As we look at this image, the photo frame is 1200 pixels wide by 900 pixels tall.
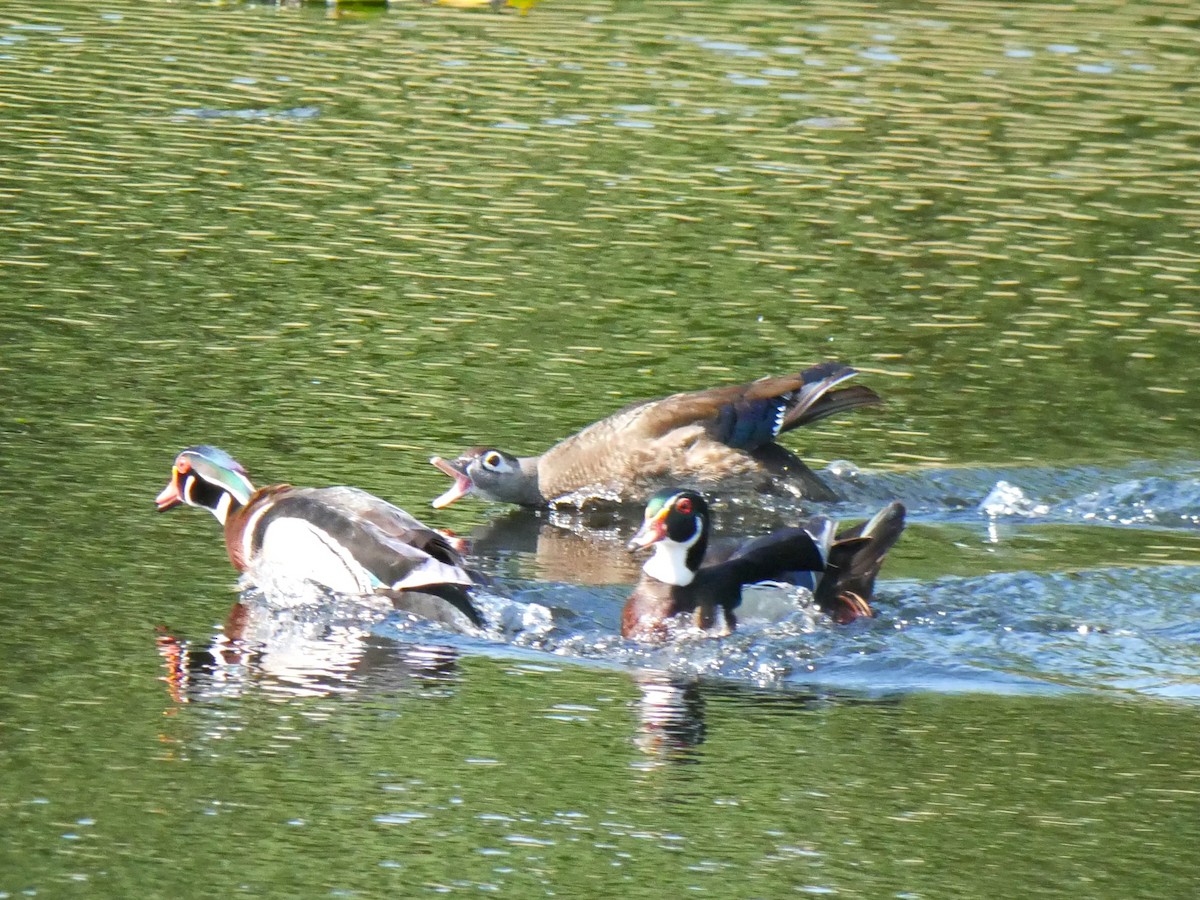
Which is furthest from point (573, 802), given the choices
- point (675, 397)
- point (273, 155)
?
point (273, 155)

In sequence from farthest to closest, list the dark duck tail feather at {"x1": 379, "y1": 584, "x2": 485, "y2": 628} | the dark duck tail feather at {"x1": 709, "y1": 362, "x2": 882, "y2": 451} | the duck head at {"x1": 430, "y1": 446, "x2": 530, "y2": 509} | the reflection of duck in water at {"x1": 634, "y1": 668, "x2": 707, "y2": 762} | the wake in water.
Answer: the dark duck tail feather at {"x1": 709, "y1": 362, "x2": 882, "y2": 451}
the duck head at {"x1": 430, "y1": 446, "x2": 530, "y2": 509}
the dark duck tail feather at {"x1": 379, "y1": 584, "x2": 485, "y2": 628}
the wake in water
the reflection of duck in water at {"x1": 634, "y1": 668, "x2": 707, "y2": 762}

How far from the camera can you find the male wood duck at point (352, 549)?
8969mm

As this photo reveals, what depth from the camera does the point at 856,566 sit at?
9.55 metres

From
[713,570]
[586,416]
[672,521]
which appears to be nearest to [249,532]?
[672,521]

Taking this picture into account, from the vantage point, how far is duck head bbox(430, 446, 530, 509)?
36.3 ft

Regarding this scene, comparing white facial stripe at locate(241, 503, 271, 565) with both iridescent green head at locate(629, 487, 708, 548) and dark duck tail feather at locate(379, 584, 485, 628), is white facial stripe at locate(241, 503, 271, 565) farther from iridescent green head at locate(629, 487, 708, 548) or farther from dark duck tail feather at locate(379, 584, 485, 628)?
iridescent green head at locate(629, 487, 708, 548)

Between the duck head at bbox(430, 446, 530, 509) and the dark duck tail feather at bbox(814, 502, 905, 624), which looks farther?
the duck head at bbox(430, 446, 530, 509)

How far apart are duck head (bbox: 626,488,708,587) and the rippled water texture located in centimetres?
36

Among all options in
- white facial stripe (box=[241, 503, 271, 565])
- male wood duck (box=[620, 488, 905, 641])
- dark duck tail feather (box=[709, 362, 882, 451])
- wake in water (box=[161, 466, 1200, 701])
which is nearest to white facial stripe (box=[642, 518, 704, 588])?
male wood duck (box=[620, 488, 905, 641])

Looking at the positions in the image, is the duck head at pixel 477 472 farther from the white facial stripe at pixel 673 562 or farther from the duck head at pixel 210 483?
the white facial stripe at pixel 673 562

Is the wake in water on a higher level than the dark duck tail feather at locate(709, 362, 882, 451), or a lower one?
lower

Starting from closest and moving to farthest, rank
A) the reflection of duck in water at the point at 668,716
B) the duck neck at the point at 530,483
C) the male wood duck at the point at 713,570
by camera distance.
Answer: the reflection of duck in water at the point at 668,716 → the male wood duck at the point at 713,570 → the duck neck at the point at 530,483

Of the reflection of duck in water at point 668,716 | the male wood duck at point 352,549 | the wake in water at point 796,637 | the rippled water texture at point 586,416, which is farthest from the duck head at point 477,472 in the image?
the reflection of duck in water at point 668,716

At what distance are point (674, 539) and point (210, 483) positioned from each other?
7.40ft
